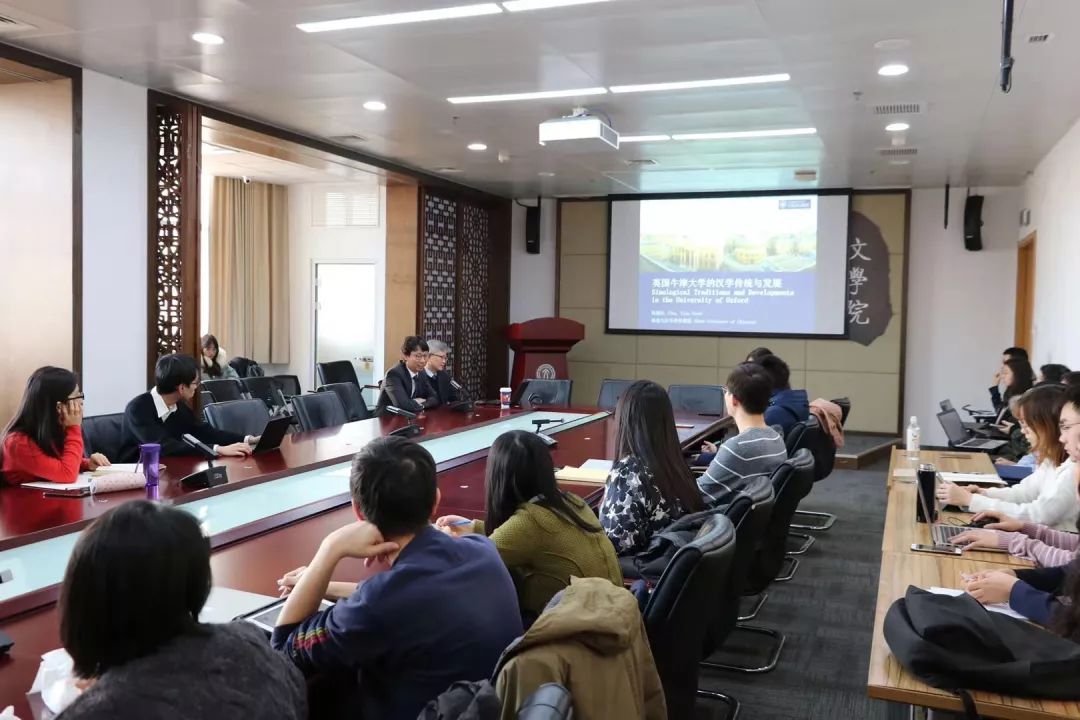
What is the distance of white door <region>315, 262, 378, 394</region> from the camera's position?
1073cm

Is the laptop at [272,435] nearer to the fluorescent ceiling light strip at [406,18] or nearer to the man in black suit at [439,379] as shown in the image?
the fluorescent ceiling light strip at [406,18]

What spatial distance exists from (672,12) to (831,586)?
10.1 feet

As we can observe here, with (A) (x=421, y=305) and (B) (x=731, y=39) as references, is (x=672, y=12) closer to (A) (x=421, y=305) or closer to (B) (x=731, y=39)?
(B) (x=731, y=39)

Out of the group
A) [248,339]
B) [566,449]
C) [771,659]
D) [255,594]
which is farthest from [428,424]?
[248,339]

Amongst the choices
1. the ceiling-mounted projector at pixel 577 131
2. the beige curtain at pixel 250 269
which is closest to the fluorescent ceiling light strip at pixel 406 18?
the ceiling-mounted projector at pixel 577 131

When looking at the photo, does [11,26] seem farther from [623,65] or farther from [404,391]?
[623,65]

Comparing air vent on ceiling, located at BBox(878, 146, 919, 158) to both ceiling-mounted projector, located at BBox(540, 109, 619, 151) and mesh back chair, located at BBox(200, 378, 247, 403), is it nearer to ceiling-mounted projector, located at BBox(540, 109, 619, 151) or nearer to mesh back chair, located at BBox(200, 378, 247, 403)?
ceiling-mounted projector, located at BBox(540, 109, 619, 151)

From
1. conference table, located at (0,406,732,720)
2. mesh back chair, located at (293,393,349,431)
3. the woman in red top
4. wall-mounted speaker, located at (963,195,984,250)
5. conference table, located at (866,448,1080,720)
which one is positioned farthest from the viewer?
wall-mounted speaker, located at (963,195,984,250)

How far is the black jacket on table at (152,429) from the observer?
4.03 m

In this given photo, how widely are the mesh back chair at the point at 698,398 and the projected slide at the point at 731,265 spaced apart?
3802 millimetres

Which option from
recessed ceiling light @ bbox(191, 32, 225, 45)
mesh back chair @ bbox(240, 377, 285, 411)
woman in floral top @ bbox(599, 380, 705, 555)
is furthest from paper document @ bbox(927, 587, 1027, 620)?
mesh back chair @ bbox(240, 377, 285, 411)

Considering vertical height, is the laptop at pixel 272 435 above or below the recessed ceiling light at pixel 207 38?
below

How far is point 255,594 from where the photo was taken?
2115mm

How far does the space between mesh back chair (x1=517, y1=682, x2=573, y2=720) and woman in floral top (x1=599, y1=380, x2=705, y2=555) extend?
1.70 meters
